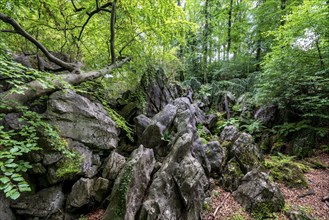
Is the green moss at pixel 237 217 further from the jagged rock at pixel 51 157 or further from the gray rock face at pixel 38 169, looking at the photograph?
the gray rock face at pixel 38 169

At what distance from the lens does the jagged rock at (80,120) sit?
456cm

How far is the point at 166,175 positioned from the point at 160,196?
19.6 inches

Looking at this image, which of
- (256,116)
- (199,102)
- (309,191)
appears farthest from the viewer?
(199,102)

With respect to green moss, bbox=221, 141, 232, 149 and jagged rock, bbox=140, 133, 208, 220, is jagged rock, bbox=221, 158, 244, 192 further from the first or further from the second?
jagged rock, bbox=140, 133, 208, 220

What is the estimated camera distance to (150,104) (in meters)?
7.91

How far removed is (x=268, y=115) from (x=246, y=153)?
3963mm

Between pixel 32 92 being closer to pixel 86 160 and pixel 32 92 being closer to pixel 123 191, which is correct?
pixel 86 160

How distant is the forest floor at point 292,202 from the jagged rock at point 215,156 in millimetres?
662

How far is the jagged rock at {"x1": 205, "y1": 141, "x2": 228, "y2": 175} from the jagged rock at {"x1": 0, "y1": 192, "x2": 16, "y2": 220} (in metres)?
5.45

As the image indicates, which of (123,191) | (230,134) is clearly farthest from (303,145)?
(123,191)

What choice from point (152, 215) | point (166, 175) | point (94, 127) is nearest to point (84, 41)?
point (94, 127)

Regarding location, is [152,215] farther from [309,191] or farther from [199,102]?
[199,102]

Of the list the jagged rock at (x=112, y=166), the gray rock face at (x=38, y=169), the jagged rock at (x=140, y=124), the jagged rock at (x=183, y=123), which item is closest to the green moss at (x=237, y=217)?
the jagged rock at (x=183, y=123)

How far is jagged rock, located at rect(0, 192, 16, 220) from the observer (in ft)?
11.5
